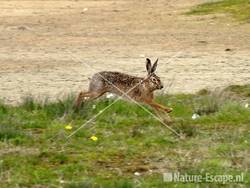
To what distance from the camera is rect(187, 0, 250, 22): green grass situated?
26.7 meters

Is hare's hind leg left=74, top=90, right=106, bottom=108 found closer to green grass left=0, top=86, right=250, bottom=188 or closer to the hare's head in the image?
green grass left=0, top=86, right=250, bottom=188

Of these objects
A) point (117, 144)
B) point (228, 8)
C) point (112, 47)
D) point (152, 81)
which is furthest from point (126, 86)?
point (228, 8)

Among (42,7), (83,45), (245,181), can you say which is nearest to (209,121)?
(245,181)

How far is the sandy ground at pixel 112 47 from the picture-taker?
14859mm

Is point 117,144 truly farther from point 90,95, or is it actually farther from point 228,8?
point 228,8

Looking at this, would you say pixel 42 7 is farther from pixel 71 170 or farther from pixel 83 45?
pixel 71 170

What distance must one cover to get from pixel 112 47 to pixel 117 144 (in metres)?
11.6

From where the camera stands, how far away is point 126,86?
10945mm

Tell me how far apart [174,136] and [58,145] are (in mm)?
1357

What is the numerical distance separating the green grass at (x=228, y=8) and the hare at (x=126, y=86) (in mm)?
15076

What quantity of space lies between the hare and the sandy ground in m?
1.77

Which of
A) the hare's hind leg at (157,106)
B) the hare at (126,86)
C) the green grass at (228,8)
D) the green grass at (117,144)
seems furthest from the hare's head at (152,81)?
the green grass at (228,8)

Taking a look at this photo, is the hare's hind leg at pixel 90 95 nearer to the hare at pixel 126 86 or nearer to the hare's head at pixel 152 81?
the hare at pixel 126 86

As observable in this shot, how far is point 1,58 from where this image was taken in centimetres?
1833
